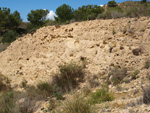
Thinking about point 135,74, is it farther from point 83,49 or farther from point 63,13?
point 63,13

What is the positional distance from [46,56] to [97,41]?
2.64m

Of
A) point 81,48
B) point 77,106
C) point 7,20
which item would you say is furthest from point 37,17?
point 77,106

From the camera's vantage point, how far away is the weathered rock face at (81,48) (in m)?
6.91

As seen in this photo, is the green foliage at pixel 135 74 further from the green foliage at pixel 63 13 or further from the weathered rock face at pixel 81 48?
the green foliage at pixel 63 13

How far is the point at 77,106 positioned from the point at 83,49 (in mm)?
4733

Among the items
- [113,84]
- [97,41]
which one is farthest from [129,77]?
[97,41]

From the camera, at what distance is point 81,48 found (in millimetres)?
7816

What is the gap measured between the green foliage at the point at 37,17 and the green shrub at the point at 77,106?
21638mm

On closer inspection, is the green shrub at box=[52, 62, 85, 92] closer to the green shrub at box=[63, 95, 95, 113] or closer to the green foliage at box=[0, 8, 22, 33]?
the green shrub at box=[63, 95, 95, 113]

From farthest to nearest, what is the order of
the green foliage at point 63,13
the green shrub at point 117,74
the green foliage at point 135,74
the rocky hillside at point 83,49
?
the green foliage at point 63,13 → the rocky hillside at point 83,49 → the green shrub at point 117,74 → the green foliage at point 135,74

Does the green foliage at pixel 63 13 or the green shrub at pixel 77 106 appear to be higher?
the green foliage at pixel 63 13

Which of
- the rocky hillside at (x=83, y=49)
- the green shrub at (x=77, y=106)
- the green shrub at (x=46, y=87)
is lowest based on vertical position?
the green shrub at (x=46, y=87)

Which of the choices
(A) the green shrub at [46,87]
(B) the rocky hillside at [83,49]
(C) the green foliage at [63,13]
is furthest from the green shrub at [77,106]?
(C) the green foliage at [63,13]

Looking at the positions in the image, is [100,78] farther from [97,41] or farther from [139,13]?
[139,13]
